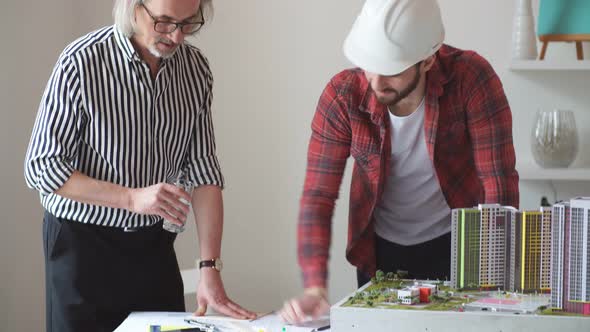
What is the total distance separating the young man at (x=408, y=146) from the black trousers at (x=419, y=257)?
6cm

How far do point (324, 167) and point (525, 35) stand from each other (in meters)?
1.42

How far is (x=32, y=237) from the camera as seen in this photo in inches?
133

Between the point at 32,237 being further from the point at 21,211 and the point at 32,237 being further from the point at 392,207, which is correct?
the point at 392,207

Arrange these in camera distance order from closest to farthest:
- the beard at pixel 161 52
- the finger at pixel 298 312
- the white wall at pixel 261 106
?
1. the finger at pixel 298 312
2. the beard at pixel 161 52
3. the white wall at pixel 261 106

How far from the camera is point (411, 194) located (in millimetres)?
2324

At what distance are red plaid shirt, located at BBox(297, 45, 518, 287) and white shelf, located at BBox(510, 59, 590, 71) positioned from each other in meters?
1.07

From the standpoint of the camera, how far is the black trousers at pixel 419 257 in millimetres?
2379

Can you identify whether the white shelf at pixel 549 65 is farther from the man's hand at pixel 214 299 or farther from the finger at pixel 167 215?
the finger at pixel 167 215

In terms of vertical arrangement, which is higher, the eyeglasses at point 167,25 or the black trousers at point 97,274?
the eyeglasses at point 167,25

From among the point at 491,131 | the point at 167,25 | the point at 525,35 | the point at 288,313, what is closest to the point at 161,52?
the point at 167,25

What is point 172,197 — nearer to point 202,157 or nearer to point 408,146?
point 202,157

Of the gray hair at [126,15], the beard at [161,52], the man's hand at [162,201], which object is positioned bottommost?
the man's hand at [162,201]

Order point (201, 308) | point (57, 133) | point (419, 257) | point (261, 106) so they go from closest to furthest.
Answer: point (57, 133)
point (201, 308)
point (419, 257)
point (261, 106)

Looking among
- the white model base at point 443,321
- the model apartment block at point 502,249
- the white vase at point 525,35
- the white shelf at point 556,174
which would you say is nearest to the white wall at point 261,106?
the white vase at point 525,35
